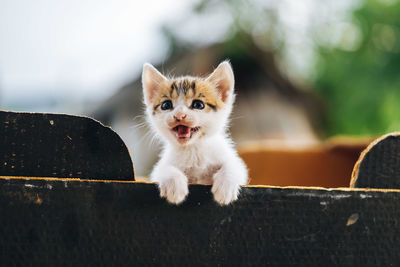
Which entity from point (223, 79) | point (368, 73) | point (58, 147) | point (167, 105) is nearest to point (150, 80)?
point (167, 105)

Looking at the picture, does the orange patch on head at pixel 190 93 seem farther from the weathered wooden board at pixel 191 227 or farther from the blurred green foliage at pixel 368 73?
the blurred green foliage at pixel 368 73

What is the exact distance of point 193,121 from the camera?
65.4 inches

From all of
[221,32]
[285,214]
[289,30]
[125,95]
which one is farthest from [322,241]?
[289,30]

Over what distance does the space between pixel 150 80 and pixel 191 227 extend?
3.09ft

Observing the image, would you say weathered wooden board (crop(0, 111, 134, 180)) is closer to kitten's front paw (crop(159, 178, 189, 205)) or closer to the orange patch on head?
kitten's front paw (crop(159, 178, 189, 205))

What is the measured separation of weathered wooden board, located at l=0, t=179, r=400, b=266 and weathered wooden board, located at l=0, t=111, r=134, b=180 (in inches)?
2.0

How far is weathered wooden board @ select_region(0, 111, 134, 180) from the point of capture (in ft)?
3.84

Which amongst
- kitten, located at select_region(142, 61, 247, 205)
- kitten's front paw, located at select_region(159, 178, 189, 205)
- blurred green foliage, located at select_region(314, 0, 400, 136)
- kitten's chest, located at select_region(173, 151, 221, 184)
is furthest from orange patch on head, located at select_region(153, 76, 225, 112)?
blurred green foliage, located at select_region(314, 0, 400, 136)

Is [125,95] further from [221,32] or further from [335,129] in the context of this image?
[335,129]

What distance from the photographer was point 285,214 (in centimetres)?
124

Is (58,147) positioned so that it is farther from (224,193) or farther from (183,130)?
(183,130)

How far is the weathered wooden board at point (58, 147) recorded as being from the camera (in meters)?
1.17

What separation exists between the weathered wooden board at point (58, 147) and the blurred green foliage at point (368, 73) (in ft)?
30.8

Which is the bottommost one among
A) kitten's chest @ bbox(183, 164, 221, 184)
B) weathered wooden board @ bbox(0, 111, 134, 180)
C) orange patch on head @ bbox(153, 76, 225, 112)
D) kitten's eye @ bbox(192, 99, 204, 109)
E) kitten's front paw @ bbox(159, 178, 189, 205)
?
kitten's front paw @ bbox(159, 178, 189, 205)
